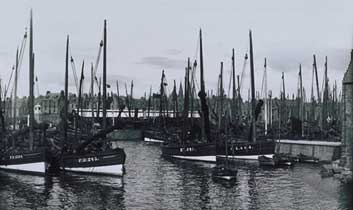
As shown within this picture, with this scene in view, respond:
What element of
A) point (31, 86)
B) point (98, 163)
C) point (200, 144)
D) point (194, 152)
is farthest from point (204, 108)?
point (31, 86)

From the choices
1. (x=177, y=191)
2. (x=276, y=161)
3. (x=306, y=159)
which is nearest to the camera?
(x=177, y=191)

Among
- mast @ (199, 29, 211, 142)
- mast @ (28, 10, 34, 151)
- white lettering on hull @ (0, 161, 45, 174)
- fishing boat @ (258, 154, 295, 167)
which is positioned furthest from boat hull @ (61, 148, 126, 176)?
mast @ (199, 29, 211, 142)

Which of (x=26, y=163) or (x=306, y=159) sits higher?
(x=26, y=163)

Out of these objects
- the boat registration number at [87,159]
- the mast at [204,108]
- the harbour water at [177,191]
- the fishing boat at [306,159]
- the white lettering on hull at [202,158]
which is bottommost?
the harbour water at [177,191]

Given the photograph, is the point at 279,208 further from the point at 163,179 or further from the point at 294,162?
the point at 294,162

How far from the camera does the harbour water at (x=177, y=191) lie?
124 ft

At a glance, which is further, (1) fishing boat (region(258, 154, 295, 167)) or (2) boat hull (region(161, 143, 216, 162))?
(2) boat hull (region(161, 143, 216, 162))

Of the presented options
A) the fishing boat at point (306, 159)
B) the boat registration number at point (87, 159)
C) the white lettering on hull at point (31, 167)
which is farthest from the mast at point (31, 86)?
the fishing boat at point (306, 159)

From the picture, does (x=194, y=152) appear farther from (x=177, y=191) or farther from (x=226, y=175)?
(x=177, y=191)

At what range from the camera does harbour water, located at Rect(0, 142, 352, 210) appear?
37.8m

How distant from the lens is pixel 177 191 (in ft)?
146

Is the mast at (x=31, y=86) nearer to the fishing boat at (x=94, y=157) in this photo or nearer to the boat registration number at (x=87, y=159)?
the fishing boat at (x=94, y=157)

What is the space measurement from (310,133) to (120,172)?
39.1 m

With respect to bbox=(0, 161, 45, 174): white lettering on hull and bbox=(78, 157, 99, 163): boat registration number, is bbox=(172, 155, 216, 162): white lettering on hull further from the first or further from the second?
bbox=(0, 161, 45, 174): white lettering on hull
